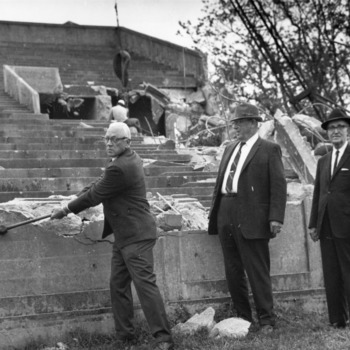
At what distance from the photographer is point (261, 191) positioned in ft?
25.3

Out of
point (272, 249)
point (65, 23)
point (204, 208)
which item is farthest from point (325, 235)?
point (65, 23)

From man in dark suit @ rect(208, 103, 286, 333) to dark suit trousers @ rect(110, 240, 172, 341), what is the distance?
0.83 metres

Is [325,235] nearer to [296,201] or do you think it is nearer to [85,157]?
[296,201]

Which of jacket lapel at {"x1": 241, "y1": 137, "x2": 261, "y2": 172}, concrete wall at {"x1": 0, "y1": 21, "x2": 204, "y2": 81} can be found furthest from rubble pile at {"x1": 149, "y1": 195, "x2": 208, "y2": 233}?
concrete wall at {"x1": 0, "y1": 21, "x2": 204, "y2": 81}

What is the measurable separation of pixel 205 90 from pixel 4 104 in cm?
918

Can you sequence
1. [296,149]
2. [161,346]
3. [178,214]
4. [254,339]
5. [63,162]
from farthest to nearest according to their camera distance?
1. [296,149]
2. [63,162]
3. [178,214]
4. [254,339]
5. [161,346]

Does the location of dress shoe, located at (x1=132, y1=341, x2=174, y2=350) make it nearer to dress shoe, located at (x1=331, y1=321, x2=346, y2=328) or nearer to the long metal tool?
the long metal tool

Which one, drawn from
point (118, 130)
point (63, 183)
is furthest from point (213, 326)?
point (63, 183)

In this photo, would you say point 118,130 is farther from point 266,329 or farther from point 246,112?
point 266,329

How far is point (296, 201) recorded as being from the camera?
898 cm

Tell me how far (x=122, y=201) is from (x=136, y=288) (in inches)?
27.7

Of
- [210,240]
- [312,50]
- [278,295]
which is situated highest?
[312,50]

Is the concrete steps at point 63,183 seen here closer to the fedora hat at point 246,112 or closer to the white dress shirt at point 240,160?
the white dress shirt at point 240,160

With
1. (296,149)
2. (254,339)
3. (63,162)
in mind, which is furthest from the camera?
(296,149)
